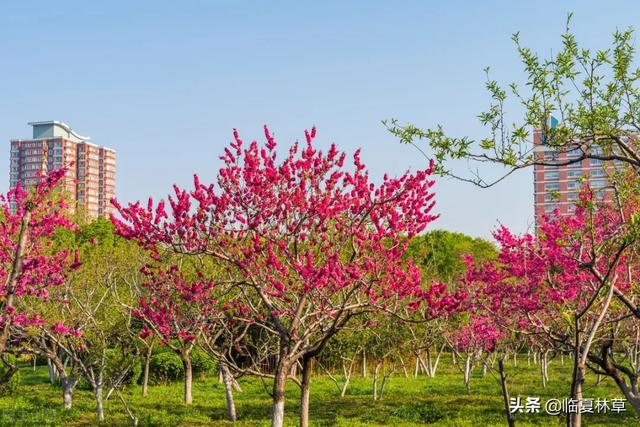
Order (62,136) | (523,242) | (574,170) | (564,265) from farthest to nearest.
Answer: (62,136) < (574,170) < (523,242) < (564,265)

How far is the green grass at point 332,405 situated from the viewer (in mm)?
21688

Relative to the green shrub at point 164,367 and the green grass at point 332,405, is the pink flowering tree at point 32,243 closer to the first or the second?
the green grass at point 332,405

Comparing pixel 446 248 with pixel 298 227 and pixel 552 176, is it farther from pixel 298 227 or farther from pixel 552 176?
pixel 552 176

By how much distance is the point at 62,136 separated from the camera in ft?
632

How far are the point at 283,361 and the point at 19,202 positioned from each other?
584cm

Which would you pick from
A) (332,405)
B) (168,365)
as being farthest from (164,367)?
(332,405)

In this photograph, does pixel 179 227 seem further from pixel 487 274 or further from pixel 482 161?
pixel 487 274

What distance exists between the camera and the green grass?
854 inches

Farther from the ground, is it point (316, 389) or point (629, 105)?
point (629, 105)

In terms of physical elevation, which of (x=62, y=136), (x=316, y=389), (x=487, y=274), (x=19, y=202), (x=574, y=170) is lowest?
(x=316, y=389)


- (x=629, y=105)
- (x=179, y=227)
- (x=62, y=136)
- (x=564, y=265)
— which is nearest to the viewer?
(x=629, y=105)

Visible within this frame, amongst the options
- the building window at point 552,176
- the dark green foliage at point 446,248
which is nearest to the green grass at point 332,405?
the dark green foliage at point 446,248

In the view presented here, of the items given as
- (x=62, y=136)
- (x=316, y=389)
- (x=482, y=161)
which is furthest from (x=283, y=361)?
(x=62, y=136)

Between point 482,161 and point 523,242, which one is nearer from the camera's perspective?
point 482,161
